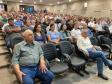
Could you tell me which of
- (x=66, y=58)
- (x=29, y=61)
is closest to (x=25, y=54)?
(x=29, y=61)

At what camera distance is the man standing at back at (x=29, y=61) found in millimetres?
2592

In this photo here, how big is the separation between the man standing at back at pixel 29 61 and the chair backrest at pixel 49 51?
57cm

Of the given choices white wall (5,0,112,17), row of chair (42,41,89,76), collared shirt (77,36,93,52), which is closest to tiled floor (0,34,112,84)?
row of chair (42,41,89,76)

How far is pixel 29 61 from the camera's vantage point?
8.67 feet

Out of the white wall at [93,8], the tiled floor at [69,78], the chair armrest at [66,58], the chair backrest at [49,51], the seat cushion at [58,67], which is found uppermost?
the white wall at [93,8]

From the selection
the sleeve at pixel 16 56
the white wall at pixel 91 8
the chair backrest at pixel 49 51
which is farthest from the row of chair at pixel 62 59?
the white wall at pixel 91 8

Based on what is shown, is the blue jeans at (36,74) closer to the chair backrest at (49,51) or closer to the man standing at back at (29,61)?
the man standing at back at (29,61)

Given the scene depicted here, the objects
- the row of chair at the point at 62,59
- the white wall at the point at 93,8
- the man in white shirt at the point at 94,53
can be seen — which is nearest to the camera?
the row of chair at the point at 62,59

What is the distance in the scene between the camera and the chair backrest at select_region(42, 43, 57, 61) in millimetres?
3293

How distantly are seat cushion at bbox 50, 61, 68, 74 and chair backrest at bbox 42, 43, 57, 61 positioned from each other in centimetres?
18

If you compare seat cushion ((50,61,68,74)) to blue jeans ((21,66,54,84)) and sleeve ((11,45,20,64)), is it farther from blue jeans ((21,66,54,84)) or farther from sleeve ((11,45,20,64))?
sleeve ((11,45,20,64))

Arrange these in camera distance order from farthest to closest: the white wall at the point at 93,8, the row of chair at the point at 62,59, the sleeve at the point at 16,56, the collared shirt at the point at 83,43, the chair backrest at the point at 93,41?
the white wall at the point at 93,8 < the chair backrest at the point at 93,41 < the collared shirt at the point at 83,43 < the row of chair at the point at 62,59 < the sleeve at the point at 16,56

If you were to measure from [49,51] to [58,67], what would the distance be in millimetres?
481

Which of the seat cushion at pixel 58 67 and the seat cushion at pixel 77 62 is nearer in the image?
the seat cushion at pixel 58 67
